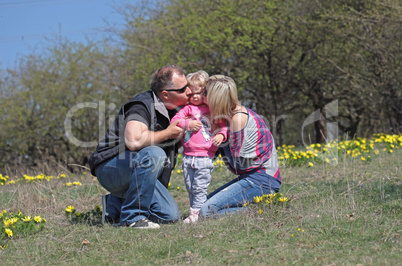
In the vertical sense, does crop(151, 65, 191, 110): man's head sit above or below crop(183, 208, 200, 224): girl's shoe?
above

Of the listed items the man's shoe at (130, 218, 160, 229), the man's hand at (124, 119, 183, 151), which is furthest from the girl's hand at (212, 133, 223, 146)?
the man's shoe at (130, 218, 160, 229)

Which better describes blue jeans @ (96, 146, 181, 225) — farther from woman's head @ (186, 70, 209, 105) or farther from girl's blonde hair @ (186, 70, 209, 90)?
girl's blonde hair @ (186, 70, 209, 90)

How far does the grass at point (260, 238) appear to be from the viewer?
9.46ft

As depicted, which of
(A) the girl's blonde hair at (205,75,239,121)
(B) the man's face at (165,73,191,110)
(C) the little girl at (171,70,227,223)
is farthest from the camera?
(B) the man's face at (165,73,191,110)

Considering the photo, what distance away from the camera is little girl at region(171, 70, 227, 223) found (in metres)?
4.07

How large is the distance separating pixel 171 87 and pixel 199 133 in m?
0.52

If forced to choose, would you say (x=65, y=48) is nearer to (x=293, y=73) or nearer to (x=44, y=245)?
(x=293, y=73)

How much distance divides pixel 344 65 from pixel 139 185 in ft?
39.2

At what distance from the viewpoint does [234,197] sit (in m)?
4.08

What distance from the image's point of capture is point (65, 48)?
772 inches

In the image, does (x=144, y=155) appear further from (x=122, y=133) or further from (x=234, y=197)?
(x=234, y=197)

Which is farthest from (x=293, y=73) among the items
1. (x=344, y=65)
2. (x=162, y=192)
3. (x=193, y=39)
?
(x=162, y=192)

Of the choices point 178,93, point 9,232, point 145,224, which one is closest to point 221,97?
point 178,93

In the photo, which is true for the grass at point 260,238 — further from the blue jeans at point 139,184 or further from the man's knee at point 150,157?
the man's knee at point 150,157
